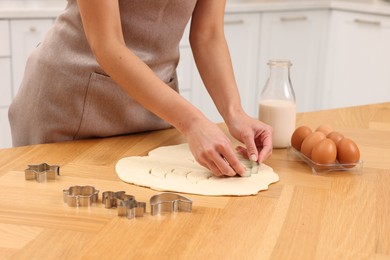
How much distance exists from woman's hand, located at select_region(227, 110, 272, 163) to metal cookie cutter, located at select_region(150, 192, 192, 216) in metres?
0.26

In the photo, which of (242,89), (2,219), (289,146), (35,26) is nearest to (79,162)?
(2,219)

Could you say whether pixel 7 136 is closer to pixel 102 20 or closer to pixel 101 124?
pixel 101 124

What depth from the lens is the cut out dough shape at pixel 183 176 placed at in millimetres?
Answer: 1292

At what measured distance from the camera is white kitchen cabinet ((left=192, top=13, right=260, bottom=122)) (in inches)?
135

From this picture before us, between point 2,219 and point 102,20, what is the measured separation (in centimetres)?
45

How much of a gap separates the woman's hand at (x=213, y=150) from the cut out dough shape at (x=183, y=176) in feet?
0.08

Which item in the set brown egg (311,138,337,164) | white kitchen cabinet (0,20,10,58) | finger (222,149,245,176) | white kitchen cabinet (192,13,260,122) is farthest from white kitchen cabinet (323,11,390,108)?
finger (222,149,245,176)

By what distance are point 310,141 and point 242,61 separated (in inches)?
84.6

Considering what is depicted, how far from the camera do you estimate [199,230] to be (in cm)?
111

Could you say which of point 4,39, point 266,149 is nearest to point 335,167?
point 266,149

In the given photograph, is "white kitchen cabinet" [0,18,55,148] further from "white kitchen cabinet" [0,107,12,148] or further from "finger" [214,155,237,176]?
"finger" [214,155,237,176]

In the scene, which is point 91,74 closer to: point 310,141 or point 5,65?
point 310,141

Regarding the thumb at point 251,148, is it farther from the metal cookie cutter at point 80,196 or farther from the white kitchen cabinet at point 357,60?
the white kitchen cabinet at point 357,60

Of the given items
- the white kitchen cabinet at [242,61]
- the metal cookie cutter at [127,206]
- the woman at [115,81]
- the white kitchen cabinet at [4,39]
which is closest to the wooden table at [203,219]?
the metal cookie cutter at [127,206]
